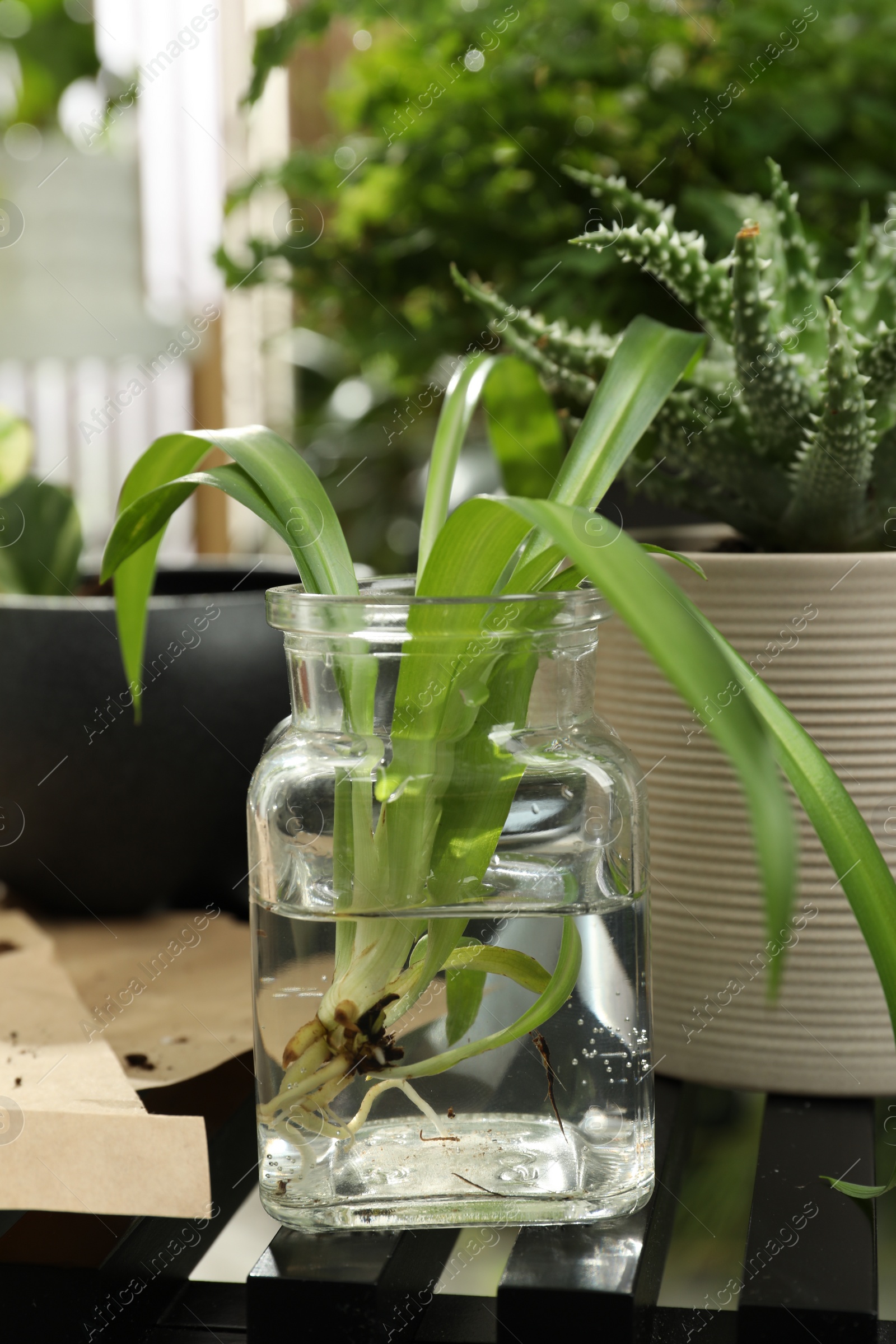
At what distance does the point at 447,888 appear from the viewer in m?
0.38

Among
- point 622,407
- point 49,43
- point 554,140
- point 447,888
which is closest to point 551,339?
point 622,407

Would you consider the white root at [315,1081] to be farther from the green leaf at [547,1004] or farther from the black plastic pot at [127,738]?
the black plastic pot at [127,738]

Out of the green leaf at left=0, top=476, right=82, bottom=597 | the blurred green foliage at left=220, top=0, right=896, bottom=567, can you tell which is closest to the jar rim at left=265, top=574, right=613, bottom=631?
the green leaf at left=0, top=476, right=82, bottom=597

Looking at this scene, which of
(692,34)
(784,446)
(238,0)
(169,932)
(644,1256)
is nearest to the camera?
(644,1256)

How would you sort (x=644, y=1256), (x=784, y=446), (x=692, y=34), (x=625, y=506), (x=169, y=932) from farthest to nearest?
(x=692, y=34), (x=625, y=506), (x=169, y=932), (x=784, y=446), (x=644, y=1256)

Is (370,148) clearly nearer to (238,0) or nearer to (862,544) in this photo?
(862,544)

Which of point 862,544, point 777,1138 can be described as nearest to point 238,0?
point 862,544

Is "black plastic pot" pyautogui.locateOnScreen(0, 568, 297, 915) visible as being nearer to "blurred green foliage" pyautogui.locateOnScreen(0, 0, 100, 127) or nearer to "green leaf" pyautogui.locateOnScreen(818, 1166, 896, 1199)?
"green leaf" pyautogui.locateOnScreen(818, 1166, 896, 1199)

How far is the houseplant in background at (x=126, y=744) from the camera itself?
0.64 m

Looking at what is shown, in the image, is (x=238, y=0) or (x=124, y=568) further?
(x=238, y=0)

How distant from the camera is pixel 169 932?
25.7 inches

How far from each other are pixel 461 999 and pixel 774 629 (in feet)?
0.63

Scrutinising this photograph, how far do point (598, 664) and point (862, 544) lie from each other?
0.40 feet

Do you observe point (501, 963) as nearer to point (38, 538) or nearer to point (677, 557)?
point (677, 557)
